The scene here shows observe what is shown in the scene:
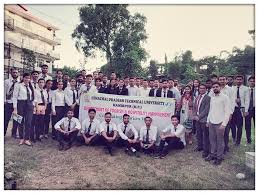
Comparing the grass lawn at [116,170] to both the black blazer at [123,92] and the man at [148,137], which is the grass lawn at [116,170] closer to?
the man at [148,137]

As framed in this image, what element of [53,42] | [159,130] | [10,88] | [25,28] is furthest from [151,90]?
[53,42]

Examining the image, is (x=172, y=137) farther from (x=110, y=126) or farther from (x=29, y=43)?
(x=29, y=43)

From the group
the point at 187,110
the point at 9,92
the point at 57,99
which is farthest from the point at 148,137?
the point at 9,92

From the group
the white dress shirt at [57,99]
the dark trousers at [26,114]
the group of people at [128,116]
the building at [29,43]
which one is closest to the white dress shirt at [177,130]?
the group of people at [128,116]

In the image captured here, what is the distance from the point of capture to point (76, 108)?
7961mm

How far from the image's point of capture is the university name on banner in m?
7.75

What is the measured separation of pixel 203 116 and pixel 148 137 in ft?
4.46

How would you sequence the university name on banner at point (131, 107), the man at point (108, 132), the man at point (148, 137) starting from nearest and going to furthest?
1. the man at point (108, 132)
2. the man at point (148, 137)
3. the university name on banner at point (131, 107)

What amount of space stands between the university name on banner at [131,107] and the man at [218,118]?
4.21ft

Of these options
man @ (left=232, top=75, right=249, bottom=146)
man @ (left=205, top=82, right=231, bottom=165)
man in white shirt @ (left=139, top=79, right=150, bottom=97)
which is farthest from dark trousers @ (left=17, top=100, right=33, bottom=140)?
man @ (left=232, top=75, right=249, bottom=146)

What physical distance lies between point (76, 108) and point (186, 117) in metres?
2.79

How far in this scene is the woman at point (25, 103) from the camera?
23.8 ft

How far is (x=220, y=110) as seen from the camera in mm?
6590

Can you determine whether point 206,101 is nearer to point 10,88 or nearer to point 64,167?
point 64,167
